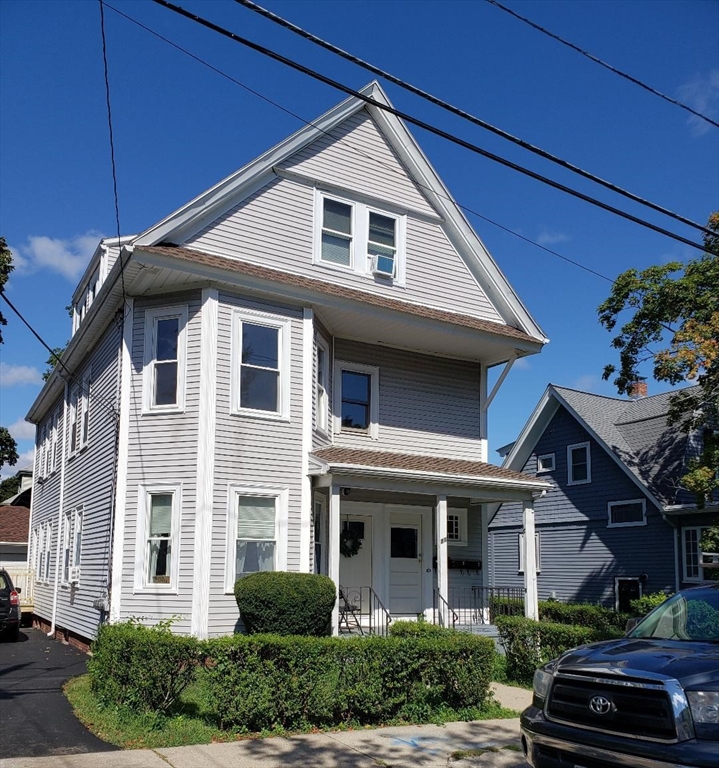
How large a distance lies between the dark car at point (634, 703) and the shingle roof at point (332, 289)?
9.37 metres

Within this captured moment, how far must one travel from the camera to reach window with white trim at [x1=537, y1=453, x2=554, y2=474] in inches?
1161

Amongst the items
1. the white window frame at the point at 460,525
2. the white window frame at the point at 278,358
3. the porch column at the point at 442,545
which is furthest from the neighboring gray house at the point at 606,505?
the white window frame at the point at 278,358

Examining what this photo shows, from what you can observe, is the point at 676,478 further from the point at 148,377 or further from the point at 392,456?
the point at 148,377

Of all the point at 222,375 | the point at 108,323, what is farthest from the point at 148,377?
the point at 108,323

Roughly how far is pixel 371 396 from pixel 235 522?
466 centimetres

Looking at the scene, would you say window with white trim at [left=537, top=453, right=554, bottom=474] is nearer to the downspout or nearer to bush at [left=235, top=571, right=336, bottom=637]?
the downspout

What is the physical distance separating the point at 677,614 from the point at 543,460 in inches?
900

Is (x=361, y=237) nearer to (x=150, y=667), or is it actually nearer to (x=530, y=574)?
(x=530, y=574)

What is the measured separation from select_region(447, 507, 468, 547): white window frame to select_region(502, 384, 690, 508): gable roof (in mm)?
9014

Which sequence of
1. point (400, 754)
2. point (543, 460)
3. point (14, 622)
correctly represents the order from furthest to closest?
1. point (543, 460)
2. point (14, 622)
3. point (400, 754)

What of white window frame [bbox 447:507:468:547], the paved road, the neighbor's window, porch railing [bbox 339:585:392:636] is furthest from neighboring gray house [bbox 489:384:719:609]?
the paved road

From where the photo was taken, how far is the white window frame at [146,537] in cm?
1355

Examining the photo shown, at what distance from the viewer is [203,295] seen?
561 inches

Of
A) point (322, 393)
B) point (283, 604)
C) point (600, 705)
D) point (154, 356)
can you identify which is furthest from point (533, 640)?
point (154, 356)
